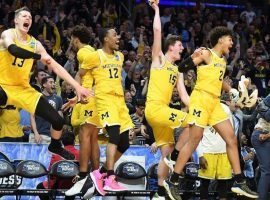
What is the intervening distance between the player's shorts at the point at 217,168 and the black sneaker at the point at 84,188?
2.14m

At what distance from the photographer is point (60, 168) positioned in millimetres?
11758

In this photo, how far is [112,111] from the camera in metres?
11.4

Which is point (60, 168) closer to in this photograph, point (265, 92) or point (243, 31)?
point (265, 92)

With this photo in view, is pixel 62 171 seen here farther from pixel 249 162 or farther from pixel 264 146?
pixel 249 162

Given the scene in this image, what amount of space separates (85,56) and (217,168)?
2998 mm

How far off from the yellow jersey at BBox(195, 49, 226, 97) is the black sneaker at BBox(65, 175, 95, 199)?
2.12 meters

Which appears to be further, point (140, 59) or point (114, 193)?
point (140, 59)

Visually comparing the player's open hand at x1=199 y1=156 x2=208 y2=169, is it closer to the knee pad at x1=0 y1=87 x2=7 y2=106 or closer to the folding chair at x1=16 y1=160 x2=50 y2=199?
the folding chair at x1=16 y1=160 x2=50 y2=199

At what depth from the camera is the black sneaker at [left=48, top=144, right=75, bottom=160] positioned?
37.6 ft

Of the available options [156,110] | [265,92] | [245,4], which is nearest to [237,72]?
[265,92]

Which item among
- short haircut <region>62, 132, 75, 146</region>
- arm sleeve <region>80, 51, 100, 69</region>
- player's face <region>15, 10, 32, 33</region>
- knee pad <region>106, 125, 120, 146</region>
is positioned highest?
player's face <region>15, 10, 32, 33</region>

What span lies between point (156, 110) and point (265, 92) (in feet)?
27.3

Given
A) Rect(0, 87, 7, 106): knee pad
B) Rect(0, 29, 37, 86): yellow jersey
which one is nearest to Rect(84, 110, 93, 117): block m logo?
Rect(0, 29, 37, 86): yellow jersey

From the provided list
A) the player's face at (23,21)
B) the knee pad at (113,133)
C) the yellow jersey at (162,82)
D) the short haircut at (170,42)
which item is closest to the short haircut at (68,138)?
the knee pad at (113,133)
